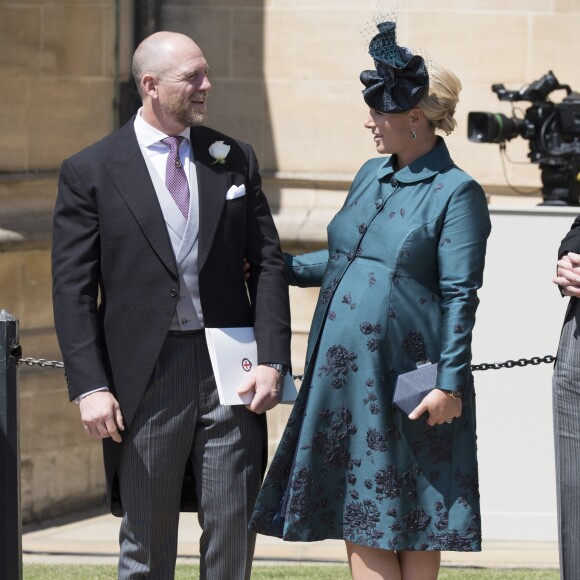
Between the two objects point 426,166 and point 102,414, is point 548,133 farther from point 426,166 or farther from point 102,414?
point 102,414

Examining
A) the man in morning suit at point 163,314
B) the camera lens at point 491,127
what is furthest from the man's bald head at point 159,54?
the camera lens at point 491,127

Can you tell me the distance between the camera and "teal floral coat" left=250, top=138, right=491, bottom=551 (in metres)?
4.28

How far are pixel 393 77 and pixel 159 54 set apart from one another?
0.67 metres

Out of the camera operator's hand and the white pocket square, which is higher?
the white pocket square

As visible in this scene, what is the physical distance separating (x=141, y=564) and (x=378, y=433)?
786 mm

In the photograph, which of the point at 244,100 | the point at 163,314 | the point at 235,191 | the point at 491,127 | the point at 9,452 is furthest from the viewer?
the point at 244,100

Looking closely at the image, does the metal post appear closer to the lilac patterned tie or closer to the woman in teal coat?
the lilac patterned tie

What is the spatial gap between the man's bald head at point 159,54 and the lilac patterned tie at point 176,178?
19cm

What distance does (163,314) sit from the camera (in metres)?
4.29

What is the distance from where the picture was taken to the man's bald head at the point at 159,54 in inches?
169

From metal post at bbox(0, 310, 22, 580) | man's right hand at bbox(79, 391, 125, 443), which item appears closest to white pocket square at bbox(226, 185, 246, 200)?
man's right hand at bbox(79, 391, 125, 443)

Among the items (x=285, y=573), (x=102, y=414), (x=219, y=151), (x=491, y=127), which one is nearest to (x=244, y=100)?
(x=491, y=127)

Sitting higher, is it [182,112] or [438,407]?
[182,112]

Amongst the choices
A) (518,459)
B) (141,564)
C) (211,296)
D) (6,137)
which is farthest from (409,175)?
(6,137)
